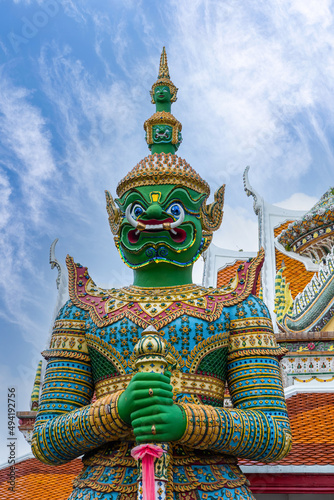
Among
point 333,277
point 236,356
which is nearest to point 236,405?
point 236,356

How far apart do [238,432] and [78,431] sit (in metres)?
0.92

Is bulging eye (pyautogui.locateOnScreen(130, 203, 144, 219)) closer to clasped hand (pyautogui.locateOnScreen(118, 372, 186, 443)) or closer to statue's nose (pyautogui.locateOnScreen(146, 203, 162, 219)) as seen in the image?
statue's nose (pyautogui.locateOnScreen(146, 203, 162, 219))

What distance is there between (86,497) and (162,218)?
1777mm

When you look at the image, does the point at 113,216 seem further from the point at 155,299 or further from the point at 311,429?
the point at 311,429

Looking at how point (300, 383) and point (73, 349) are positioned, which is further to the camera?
point (300, 383)

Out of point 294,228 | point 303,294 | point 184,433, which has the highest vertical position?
point 294,228

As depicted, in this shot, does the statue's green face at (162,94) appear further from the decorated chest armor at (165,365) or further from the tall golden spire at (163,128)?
the decorated chest armor at (165,365)

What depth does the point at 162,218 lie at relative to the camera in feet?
14.8

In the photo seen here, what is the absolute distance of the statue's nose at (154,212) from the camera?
4.46 metres

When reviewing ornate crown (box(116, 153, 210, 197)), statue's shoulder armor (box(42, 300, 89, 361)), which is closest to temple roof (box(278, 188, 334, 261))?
ornate crown (box(116, 153, 210, 197))

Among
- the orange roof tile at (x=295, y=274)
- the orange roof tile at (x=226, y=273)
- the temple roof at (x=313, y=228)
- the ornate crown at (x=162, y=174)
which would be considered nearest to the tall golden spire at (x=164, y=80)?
the ornate crown at (x=162, y=174)

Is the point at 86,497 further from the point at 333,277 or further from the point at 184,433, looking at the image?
the point at 333,277

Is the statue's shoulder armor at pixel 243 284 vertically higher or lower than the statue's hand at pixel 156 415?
higher

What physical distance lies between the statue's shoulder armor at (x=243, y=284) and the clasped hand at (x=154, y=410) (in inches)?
39.1
